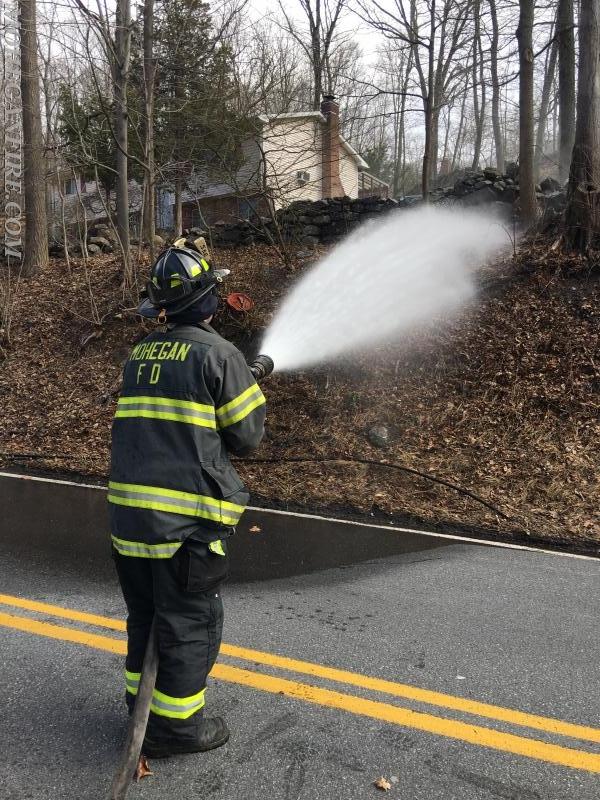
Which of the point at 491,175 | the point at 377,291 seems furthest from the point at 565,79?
the point at 377,291

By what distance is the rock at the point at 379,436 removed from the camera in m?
7.56

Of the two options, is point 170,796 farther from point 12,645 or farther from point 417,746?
point 12,645

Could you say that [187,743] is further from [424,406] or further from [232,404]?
[424,406]

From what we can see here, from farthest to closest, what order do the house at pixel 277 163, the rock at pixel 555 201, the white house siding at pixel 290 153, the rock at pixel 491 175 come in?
the rock at pixel 491 175 < the white house siding at pixel 290 153 < the house at pixel 277 163 < the rock at pixel 555 201

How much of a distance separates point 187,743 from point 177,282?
187cm

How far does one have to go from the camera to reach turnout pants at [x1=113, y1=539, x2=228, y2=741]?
2.51m

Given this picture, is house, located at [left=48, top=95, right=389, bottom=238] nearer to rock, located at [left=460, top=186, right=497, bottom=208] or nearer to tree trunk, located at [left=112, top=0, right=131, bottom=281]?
tree trunk, located at [left=112, top=0, right=131, bottom=281]

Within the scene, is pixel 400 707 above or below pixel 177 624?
below

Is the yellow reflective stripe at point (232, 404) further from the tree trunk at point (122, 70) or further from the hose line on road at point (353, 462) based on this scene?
the tree trunk at point (122, 70)

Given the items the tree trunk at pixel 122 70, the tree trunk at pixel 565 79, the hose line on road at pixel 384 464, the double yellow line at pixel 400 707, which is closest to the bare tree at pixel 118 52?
the tree trunk at pixel 122 70

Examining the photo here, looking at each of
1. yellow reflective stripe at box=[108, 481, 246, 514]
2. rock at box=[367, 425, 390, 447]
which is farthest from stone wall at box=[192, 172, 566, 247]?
yellow reflective stripe at box=[108, 481, 246, 514]

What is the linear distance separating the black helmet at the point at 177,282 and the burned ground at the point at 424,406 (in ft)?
13.3

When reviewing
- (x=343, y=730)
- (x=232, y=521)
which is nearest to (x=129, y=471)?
(x=232, y=521)

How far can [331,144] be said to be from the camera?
15203mm
